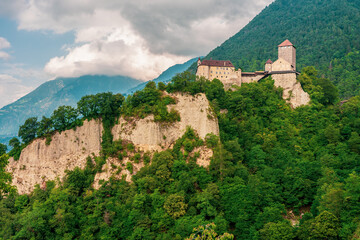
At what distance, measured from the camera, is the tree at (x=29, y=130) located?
175 ft

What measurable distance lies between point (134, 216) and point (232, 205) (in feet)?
45.9

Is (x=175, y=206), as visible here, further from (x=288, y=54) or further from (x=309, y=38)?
(x=309, y=38)

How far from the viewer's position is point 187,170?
46.2 meters

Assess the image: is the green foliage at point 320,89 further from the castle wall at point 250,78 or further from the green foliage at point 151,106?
the green foliage at point 151,106

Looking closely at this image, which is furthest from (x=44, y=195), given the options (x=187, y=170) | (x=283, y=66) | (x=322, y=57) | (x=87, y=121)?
(x=322, y=57)

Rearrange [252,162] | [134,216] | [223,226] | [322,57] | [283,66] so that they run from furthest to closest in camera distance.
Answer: [322,57] < [283,66] < [252,162] < [134,216] < [223,226]

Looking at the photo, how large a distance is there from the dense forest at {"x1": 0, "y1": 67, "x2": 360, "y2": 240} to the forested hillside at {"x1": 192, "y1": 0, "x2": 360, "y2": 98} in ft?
111

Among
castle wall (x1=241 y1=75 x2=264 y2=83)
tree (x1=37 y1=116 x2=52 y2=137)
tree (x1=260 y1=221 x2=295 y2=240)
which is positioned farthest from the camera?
castle wall (x1=241 y1=75 x2=264 y2=83)

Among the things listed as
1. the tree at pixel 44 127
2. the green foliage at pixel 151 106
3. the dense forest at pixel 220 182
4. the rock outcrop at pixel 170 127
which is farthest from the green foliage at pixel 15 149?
the green foliage at pixel 151 106

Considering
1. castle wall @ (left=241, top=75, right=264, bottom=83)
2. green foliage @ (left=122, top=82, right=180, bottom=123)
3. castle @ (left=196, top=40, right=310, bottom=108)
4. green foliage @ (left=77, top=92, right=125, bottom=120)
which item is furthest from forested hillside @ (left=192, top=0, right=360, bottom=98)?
green foliage @ (left=77, top=92, right=125, bottom=120)

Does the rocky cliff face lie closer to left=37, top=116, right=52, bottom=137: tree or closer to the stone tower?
left=37, top=116, right=52, bottom=137: tree

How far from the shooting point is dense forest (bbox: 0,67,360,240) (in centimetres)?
3862

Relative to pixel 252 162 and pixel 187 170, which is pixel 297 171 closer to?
pixel 252 162

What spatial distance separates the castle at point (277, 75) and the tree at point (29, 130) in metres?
36.9
